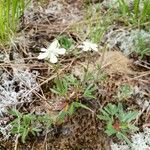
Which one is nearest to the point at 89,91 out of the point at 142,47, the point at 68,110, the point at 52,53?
the point at 68,110

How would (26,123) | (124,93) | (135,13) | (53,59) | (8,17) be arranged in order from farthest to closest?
(135,13) → (8,17) → (124,93) → (26,123) → (53,59)

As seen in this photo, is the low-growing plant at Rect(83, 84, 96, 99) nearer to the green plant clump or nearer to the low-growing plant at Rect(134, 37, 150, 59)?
the low-growing plant at Rect(134, 37, 150, 59)

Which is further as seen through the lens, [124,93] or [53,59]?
[124,93]

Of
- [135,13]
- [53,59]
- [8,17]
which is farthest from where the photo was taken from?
[135,13]

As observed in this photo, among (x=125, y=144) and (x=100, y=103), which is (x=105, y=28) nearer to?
(x=100, y=103)

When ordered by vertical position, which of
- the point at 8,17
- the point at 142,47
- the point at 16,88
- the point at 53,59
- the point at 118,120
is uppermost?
the point at 8,17

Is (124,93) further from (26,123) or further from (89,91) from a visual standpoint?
(26,123)

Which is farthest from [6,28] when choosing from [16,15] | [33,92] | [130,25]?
[130,25]

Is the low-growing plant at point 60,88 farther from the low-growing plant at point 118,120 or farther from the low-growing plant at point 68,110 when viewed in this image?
the low-growing plant at point 118,120
